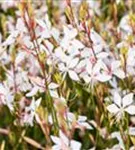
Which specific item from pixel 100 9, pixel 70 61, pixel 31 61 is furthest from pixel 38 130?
pixel 100 9

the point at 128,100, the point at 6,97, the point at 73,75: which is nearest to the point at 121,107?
the point at 128,100

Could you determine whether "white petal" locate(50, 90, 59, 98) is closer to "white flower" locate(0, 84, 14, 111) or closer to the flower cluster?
the flower cluster

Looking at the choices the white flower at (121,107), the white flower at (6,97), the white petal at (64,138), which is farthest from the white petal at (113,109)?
the white flower at (6,97)

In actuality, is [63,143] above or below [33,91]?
below

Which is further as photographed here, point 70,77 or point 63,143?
point 70,77

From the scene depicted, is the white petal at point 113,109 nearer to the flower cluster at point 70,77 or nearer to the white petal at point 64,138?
the flower cluster at point 70,77

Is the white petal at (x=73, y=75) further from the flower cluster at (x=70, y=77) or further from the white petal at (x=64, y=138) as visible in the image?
the white petal at (x=64, y=138)

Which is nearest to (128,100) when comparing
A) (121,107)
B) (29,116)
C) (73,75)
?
(121,107)

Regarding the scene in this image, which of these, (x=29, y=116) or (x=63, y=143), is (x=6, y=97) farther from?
(x=63, y=143)

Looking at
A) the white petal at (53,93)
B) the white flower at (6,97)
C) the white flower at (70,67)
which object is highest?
the white flower at (70,67)

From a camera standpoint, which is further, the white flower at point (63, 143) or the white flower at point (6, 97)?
the white flower at point (6, 97)

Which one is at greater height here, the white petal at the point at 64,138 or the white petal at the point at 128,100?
the white petal at the point at 128,100
